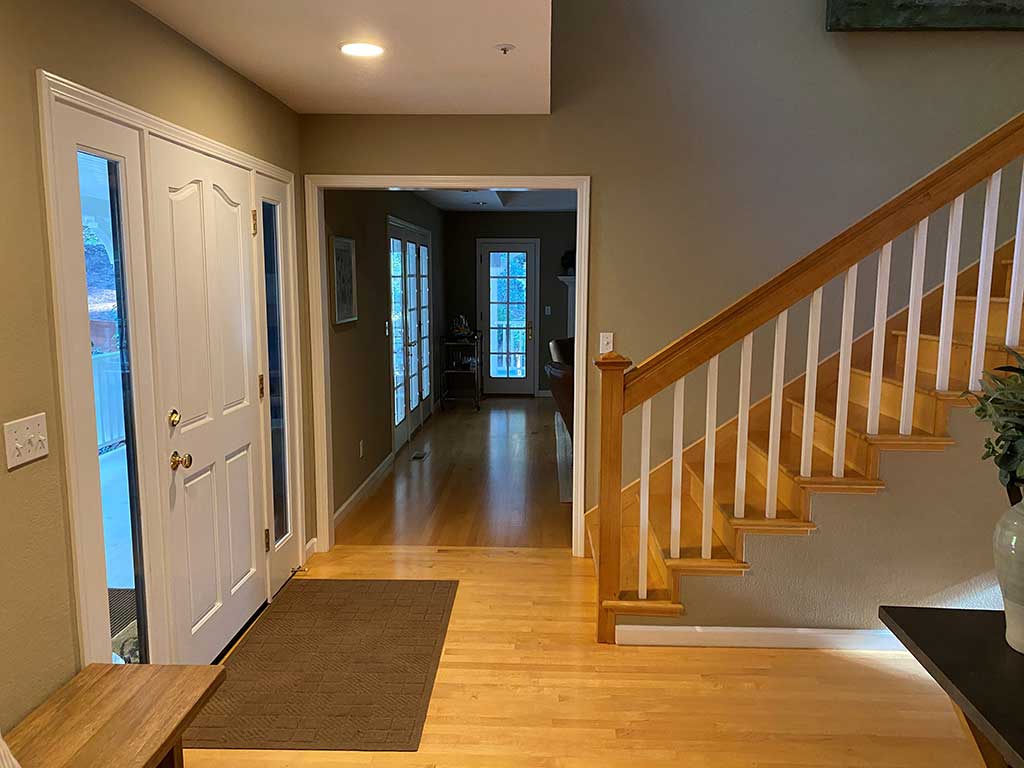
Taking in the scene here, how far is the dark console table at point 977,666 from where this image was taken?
1.34 metres

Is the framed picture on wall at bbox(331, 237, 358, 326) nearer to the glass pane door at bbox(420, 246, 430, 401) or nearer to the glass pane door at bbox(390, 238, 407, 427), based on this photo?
the glass pane door at bbox(390, 238, 407, 427)

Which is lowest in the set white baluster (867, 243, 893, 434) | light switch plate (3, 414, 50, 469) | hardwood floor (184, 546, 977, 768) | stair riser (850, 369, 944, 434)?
hardwood floor (184, 546, 977, 768)

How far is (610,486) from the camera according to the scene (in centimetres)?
304

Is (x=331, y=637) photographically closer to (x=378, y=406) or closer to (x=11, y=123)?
(x=11, y=123)

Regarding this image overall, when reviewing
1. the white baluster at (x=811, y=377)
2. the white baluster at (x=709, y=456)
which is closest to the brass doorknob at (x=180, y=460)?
the white baluster at (x=709, y=456)

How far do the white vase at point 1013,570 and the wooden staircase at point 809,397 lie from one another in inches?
49.1

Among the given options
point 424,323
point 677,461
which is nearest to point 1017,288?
point 677,461

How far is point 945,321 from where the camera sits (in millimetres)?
2768

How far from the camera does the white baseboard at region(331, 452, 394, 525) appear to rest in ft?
15.0

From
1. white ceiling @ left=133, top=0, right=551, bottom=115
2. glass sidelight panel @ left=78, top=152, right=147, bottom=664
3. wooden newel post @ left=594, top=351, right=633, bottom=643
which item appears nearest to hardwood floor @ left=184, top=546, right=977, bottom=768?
wooden newel post @ left=594, top=351, right=633, bottom=643

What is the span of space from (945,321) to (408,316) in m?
4.95

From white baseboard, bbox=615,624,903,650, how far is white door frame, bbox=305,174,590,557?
3.20 feet

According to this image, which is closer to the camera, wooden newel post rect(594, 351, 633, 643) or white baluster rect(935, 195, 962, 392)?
white baluster rect(935, 195, 962, 392)

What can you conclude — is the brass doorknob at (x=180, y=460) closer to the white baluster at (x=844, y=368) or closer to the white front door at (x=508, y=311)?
the white baluster at (x=844, y=368)
